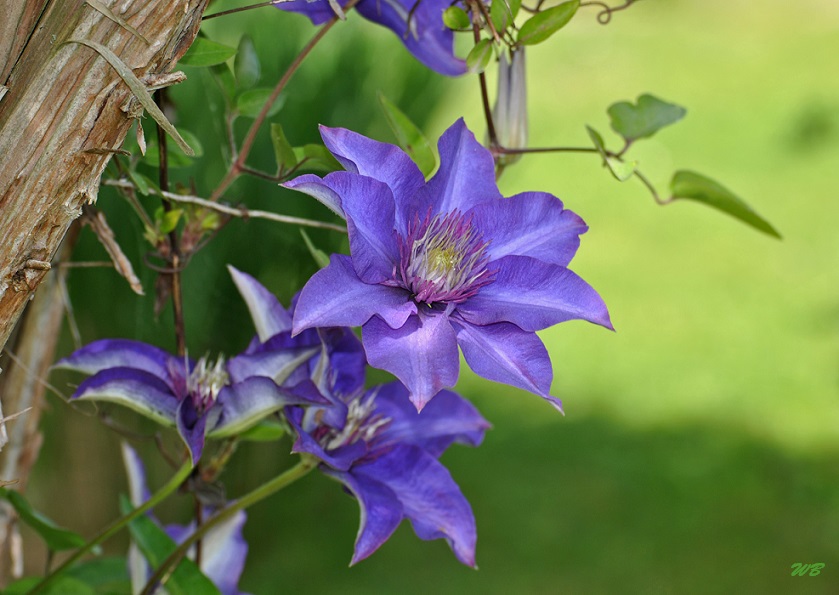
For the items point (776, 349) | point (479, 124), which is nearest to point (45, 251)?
point (776, 349)

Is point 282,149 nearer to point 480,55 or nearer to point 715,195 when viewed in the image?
point 480,55

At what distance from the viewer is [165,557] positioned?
54cm

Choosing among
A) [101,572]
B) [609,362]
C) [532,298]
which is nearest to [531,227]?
[532,298]

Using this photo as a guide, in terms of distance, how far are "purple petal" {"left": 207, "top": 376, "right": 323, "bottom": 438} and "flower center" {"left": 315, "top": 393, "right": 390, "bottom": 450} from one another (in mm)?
49

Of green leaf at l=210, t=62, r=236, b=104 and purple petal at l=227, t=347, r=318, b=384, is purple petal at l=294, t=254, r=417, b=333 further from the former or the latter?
green leaf at l=210, t=62, r=236, b=104

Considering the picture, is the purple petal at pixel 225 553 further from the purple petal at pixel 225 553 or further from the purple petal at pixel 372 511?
the purple petal at pixel 372 511

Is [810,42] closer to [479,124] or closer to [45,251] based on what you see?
[479,124]

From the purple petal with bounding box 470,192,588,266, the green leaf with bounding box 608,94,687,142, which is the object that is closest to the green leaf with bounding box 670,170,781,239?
the green leaf with bounding box 608,94,687,142

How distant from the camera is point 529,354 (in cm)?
36

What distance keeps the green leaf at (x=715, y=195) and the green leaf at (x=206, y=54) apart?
25 cm

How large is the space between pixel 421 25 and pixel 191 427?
0.23 m

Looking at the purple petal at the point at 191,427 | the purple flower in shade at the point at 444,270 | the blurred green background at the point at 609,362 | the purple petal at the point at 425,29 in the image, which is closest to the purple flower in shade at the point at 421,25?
the purple petal at the point at 425,29

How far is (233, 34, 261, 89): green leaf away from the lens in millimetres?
497

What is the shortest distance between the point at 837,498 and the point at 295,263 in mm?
1233
